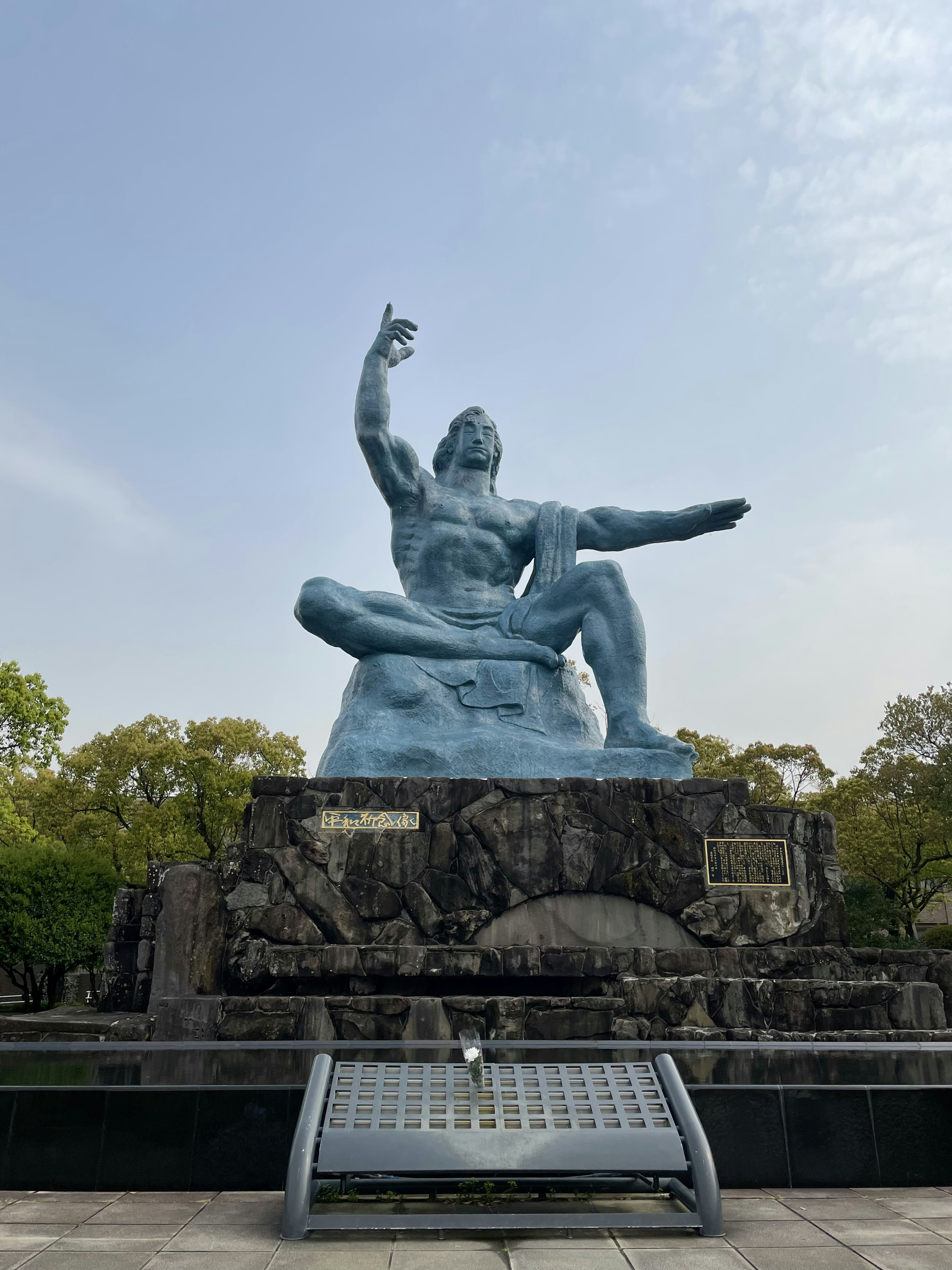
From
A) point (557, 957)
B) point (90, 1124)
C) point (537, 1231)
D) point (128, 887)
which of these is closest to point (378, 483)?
point (557, 957)

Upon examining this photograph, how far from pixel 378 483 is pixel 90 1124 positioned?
19.1 ft

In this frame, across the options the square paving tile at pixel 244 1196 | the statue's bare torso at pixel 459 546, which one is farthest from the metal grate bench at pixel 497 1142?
the statue's bare torso at pixel 459 546

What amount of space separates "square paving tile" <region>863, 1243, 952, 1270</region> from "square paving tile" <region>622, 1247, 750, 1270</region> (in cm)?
35

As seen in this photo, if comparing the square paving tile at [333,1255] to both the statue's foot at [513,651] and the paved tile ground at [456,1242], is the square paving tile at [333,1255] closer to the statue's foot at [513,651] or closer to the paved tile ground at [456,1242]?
the paved tile ground at [456,1242]

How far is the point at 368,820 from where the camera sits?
6.25m

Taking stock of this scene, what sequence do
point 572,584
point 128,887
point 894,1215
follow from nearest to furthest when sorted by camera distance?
point 894,1215 < point 572,584 < point 128,887

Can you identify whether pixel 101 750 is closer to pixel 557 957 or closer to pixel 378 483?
pixel 378 483

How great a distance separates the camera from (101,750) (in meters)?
21.6

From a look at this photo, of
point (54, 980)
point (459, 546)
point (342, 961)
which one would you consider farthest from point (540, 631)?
point (54, 980)

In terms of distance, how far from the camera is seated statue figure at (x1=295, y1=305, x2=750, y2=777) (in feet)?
22.6

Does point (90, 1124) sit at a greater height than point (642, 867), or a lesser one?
lesser

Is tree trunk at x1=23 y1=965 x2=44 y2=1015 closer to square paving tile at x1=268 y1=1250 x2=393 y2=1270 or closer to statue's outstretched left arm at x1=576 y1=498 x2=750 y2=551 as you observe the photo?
statue's outstretched left arm at x1=576 y1=498 x2=750 y2=551

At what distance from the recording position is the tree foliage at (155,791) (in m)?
20.9

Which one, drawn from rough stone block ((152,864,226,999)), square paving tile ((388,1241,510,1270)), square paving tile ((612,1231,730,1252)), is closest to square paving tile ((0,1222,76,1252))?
square paving tile ((388,1241,510,1270))
